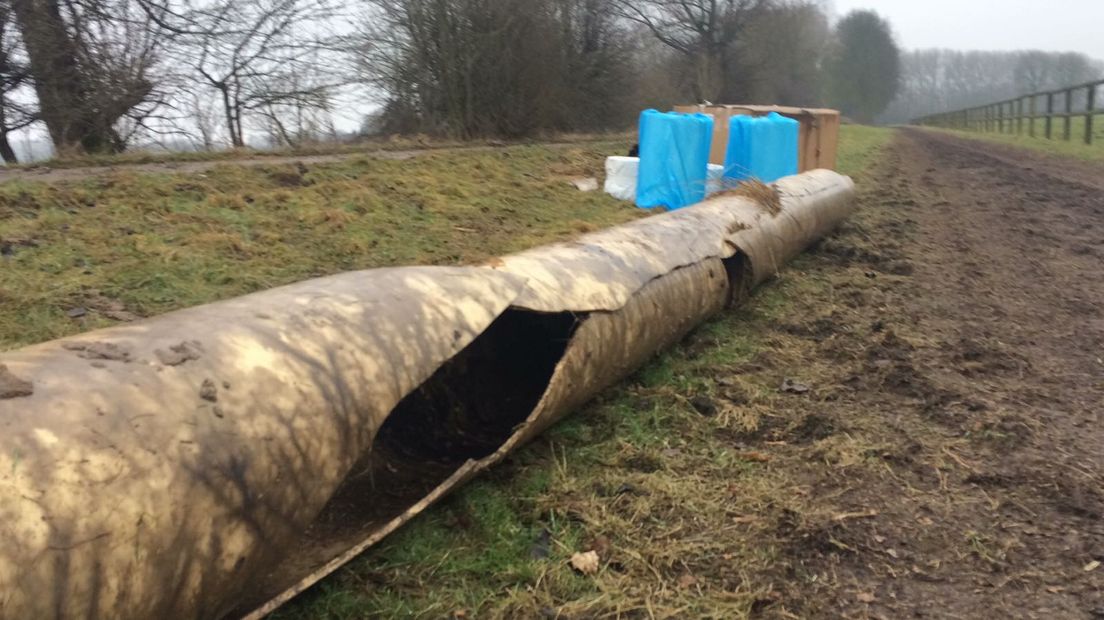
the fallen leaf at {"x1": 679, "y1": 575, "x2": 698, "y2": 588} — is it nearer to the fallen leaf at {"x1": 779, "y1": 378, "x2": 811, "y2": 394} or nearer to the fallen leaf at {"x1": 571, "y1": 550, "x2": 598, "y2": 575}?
the fallen leaf at {"x1": 571, "y1": 550, "x2": 598, "y2": 575}

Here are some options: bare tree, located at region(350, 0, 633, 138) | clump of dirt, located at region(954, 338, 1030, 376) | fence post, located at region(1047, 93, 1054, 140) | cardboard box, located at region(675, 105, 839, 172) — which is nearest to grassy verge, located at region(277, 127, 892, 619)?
clump of dirt, located at region(954, 338, 1030, 376)

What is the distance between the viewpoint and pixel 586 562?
253cm

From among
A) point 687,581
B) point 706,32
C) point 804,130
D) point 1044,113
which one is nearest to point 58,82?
point 804,130

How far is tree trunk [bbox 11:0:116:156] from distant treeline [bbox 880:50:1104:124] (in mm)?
89483

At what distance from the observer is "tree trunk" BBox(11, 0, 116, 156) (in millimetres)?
11062

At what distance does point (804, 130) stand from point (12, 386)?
11.7 metres

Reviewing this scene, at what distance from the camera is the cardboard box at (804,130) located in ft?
35.0

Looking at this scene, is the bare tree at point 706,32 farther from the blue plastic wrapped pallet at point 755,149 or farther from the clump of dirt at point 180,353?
the clump of dirt at point 180,353

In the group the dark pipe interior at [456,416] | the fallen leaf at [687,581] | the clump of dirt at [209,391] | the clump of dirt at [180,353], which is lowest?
the fallen leaf at [687,581]

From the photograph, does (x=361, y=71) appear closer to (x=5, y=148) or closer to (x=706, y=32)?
(x=5, y=148)

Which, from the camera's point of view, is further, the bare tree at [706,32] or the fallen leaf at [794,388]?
the bare tree at [706,32]

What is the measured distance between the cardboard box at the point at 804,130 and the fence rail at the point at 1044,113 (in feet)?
34.3

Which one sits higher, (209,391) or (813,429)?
(209,391)

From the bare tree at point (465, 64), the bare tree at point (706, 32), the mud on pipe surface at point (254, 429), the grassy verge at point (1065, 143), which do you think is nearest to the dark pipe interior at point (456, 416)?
the mud on pipe surface at point (254, 429)
